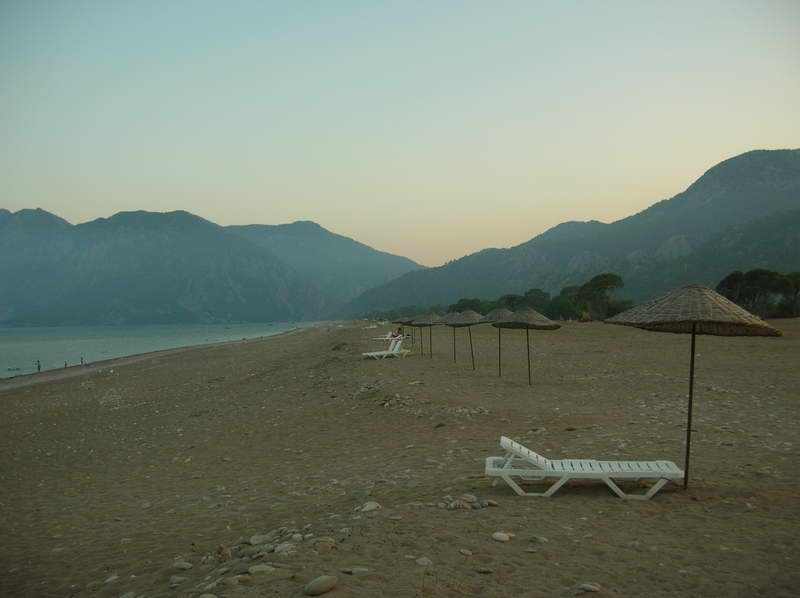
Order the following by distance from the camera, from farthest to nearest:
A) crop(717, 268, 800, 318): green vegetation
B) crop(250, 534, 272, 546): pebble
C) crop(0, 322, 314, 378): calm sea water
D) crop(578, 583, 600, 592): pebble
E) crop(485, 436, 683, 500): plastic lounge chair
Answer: crop(0, 322, 314, 378): calm sea water → crop(717, 268, 800, 318): green vegetation → crop(485, 436, 683, 500): plastic lounge chair → crop(250, 534, 272, 546): pebble → crop(578, 583, 600, 592): pebble

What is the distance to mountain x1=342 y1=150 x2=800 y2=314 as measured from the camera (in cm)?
9931

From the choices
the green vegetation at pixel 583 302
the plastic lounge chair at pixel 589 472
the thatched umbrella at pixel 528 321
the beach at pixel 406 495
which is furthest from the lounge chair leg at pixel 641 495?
the green vegetation at pixel 583 302

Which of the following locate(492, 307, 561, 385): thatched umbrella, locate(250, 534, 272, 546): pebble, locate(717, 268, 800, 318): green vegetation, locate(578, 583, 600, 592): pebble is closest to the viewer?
locate(578, 583, 600, 592): pebble

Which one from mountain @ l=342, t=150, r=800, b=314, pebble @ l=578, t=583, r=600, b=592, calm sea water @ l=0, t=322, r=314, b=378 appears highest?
mountain @ l=342, t=150, r=800, b=314

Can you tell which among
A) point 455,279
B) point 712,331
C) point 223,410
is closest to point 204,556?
point 712,331

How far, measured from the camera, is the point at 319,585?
12.3 feet

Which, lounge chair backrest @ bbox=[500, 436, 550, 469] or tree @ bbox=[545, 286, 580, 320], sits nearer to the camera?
lounge chair backrest @ bbox=[500, 436, 550, 469]

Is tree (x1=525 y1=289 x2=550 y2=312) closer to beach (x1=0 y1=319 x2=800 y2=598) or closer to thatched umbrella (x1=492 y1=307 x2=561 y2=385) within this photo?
beach (x1=0 y1=319 x2=800 y2=598)

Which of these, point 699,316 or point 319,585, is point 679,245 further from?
point 319,585

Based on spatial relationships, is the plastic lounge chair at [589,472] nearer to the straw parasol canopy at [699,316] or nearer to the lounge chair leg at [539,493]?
the lounge chair leg at [539,493]

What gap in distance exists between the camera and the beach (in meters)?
4.24

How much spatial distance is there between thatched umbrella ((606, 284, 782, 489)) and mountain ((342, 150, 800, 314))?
9908 centimetres

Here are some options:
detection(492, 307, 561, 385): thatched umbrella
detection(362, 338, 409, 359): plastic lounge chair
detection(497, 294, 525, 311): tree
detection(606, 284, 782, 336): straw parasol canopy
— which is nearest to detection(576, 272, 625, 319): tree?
detection(497, 294, 525, 311): tree

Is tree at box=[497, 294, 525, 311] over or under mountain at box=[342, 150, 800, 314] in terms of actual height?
under
